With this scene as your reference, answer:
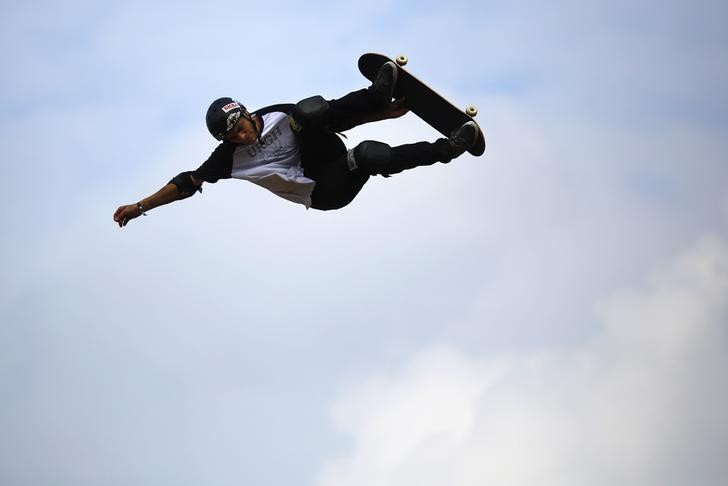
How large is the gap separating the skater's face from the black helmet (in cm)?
8

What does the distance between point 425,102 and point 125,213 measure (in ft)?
11.7

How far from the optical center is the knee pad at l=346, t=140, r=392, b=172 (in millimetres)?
12648

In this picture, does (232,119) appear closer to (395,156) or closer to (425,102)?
(395,156)

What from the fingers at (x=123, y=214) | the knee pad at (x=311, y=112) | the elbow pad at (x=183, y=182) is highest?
the knee pad at (x=311, y=112)

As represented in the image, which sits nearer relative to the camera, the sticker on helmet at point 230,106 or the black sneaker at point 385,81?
the sticker on helmet at point 230,106

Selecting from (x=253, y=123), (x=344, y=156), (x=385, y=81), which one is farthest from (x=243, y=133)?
(x=385, y=81)

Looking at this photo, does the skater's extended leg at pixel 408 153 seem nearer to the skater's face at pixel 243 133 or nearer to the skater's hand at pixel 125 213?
the skater's face at pixel 243 133

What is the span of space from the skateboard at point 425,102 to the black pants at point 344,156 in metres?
0.29

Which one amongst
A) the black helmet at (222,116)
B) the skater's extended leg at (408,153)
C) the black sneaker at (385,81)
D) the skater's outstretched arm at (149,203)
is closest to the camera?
the black helmet at (222,116)

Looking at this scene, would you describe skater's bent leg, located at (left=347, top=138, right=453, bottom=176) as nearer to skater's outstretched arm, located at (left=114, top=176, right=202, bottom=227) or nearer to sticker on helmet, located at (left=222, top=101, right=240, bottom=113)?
sticker on helmet, located at (left=222, top=101, right=240, bottom=113)

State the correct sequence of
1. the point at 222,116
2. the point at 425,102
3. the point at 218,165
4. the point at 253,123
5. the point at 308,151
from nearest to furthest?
the point at 222,116 → the point at 253,123 → the point at 218,165 → the point at 425,102 → the point at 308,151

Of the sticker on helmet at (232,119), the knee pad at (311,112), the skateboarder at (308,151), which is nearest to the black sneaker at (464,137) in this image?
the skateboarder at (308,151)

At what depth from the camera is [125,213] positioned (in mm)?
13133

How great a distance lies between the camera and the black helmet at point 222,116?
12.4 metres
